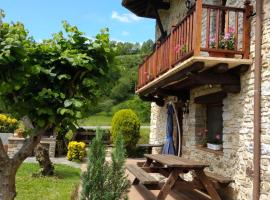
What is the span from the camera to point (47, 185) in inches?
351

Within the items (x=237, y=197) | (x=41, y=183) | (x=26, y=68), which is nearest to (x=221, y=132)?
(x=237, y=197)

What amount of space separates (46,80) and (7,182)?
113cm

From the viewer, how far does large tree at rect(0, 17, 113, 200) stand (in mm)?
3727

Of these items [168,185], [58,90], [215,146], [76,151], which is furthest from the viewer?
[76,151]

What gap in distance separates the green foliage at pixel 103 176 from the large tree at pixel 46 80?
0.94m

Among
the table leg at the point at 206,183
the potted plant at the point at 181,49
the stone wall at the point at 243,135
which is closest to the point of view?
the stone wall at the point at 243,135

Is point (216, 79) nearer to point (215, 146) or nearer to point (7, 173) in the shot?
point (215, 146)

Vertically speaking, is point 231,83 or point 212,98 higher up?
point 231,83

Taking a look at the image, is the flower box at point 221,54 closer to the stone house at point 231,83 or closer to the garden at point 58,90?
the stone house at point 231,83

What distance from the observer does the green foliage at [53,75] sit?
3684mm

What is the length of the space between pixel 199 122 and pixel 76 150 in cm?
621

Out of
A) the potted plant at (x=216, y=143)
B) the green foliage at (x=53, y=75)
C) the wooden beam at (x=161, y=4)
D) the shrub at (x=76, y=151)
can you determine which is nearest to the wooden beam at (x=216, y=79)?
the potted plant at (x=216, y=143)

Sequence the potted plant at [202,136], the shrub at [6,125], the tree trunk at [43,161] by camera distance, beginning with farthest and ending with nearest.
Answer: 1. the shrub at [6,125]
2. the tree trunk at [43,161]
3. the potted plant at [202,136]

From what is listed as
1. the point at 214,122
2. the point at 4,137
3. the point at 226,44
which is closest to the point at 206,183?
the point at 214,122
